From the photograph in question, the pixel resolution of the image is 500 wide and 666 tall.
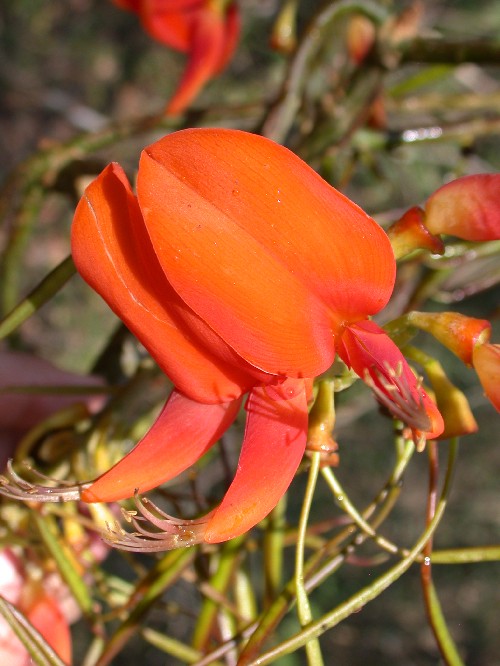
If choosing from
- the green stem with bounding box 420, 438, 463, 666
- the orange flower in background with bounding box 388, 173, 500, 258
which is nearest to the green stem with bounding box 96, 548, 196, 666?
the green stem with bounding box 420, 438, 463, 666

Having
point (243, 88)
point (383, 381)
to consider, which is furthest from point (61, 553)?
point (243, 88)

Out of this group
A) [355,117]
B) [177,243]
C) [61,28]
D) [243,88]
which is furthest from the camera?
[61,28]

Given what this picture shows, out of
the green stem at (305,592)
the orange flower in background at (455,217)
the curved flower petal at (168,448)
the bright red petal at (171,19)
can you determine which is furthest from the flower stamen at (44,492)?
the bright red petal at (171,19)

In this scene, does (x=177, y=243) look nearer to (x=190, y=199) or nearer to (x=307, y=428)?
(x=190, y=199)

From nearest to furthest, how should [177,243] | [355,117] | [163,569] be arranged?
[177,243], [163,569], [355,117]

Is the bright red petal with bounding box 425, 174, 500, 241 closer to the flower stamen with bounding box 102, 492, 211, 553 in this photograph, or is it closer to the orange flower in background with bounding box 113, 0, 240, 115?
the flower stamen with bounding box 102, 492, 211, 553

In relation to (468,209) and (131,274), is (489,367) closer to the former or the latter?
(468,209)
